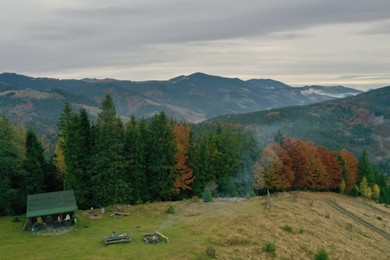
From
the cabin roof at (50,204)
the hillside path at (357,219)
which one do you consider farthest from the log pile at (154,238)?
the hillside path at (357,219)

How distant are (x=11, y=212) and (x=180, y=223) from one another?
88.1 ft

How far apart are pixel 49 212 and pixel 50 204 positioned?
1809 mm

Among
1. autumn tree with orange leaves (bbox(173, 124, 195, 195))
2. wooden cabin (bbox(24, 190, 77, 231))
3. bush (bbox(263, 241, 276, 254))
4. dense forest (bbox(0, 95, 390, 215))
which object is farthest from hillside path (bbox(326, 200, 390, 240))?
wooden cabin (bbox(24, 190, 77, 231))

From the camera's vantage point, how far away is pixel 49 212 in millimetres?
43094

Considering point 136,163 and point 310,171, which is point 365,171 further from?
point 136,163

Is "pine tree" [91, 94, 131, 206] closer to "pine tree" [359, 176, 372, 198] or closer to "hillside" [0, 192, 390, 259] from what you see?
"hillside" [0, 192, 390, 259]

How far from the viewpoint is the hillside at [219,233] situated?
3425cm

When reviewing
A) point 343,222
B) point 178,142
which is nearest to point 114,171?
point 178,142

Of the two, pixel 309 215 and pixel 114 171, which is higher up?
pixel 114 171

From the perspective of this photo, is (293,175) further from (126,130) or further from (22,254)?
(22,254)

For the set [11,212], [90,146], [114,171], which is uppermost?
[90,146]

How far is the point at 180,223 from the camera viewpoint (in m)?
44.8

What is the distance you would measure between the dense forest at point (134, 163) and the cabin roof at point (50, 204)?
8.11 meters

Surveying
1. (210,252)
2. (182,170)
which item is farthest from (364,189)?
(210,252)
